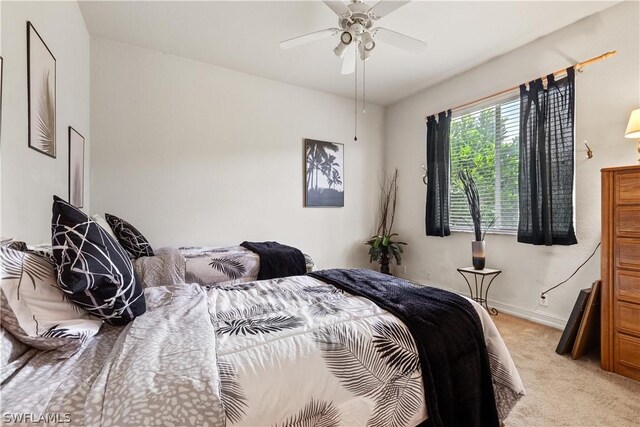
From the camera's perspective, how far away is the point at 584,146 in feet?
8.38

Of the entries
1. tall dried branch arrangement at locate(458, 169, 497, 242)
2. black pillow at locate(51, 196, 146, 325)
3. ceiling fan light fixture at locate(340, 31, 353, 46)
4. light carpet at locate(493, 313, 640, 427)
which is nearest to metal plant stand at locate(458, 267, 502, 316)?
tall dried branch arrangement at locate(458, 169, 497, 242)

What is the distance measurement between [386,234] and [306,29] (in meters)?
3.01

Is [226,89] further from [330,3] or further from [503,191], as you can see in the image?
[503,191]

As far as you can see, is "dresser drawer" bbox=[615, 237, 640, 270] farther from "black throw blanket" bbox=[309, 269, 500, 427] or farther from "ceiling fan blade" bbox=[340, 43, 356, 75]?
"ceiling fan blade" bbox=[340, 43, 356, 75]

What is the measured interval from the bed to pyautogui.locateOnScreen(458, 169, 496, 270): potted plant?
73.2 inches

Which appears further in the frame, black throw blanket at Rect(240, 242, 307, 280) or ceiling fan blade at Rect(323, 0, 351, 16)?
black throw blanket at Rect(240, 242, 307, 280)

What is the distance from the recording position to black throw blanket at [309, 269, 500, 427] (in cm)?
112

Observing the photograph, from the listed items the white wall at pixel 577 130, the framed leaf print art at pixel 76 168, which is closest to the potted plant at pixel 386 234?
the white wall at pixel 577 130

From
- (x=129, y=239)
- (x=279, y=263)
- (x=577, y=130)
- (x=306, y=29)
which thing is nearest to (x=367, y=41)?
(x=306, y=29)

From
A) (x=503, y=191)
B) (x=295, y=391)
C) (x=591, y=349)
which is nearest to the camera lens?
(x=295, y=391)

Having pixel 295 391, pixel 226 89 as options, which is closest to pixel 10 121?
pixel 295 391

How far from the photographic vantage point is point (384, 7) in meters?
1.96

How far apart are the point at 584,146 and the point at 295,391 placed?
10.2 feet

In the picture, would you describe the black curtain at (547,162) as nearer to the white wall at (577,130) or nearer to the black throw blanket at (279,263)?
the white wall at (577,130)
